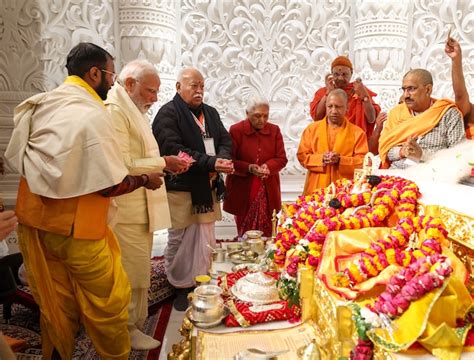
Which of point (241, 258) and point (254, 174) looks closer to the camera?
point (241, 258)

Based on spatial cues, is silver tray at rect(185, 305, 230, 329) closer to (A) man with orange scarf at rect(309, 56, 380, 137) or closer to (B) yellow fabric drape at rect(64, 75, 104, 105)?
(B) yellow fabric drape at rect(64, 75, 104, 105)

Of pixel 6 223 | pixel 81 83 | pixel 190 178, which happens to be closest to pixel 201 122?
pixel 190 178

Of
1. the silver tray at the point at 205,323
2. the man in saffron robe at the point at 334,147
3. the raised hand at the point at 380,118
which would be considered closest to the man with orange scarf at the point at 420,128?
the man in saffron robe at the point at 334,147

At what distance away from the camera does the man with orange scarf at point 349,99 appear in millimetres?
4320

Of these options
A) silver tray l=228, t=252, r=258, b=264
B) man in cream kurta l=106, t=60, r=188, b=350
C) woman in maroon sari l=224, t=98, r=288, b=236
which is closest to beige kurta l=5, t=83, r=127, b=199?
man in cream kurta l=106, t=60, r=188, b=350

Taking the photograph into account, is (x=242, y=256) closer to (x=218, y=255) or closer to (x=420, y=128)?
(x=218, y=255)

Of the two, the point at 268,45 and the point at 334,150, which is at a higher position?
the point at 268,45

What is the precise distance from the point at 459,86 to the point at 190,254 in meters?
2.59

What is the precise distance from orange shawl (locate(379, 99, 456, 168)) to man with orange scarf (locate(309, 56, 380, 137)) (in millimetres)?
1144

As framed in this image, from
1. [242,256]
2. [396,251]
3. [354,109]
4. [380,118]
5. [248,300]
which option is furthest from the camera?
[354,109]

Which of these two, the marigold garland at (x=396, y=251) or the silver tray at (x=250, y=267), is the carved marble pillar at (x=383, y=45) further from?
the marigold garland at (x=396, y=251)

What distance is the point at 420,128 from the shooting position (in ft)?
9.45

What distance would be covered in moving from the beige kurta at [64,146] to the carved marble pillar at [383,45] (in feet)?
14.4

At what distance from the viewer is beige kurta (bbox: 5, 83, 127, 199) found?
2.17 meters
